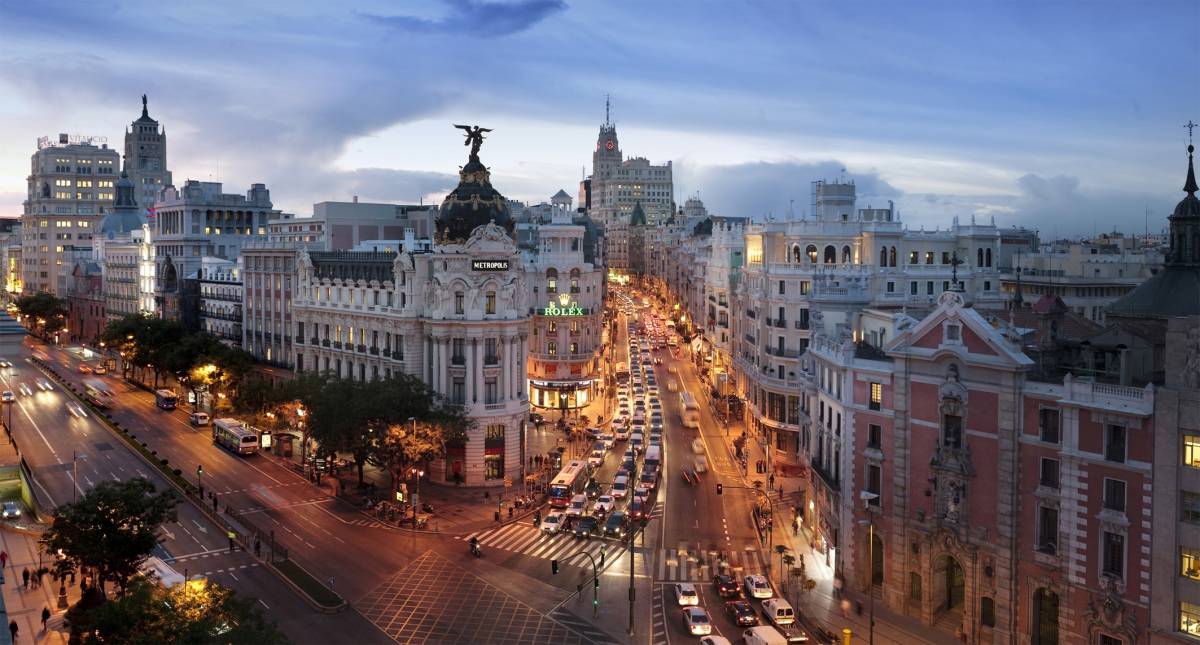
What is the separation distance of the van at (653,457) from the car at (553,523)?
18.5m

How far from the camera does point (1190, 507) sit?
50250 millimetres

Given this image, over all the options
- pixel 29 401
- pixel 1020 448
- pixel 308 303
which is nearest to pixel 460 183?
pixel 308 303

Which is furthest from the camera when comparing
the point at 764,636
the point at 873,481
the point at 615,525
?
the point at 615,525

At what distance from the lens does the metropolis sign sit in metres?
100

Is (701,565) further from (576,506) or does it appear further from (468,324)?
(468,324)

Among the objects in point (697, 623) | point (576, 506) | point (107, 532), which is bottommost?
point (697, 623)

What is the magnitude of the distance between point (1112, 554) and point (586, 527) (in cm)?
4114

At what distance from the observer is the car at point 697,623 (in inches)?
2307

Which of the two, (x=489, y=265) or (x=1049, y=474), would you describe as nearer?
(x=1049, y=474)

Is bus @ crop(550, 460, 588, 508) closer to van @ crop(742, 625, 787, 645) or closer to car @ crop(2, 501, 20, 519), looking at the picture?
van @ crop(742, 625, 787, 645)

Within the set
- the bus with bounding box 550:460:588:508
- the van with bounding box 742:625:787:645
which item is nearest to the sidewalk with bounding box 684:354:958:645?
the van with bounding box 742:625:787:645

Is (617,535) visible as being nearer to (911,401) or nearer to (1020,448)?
(911,401)

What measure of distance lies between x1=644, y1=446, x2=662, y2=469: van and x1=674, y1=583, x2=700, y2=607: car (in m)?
34.8

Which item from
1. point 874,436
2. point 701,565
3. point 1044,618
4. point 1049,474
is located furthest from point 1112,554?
point 701,565
